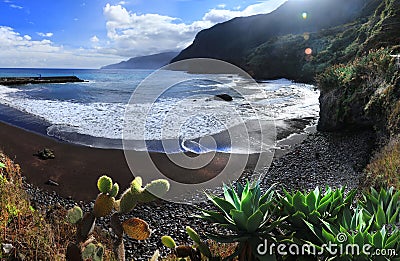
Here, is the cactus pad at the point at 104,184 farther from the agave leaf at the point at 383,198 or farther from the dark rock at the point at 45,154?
the dark rock at the point at 45,154

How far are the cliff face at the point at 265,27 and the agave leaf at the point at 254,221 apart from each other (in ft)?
230

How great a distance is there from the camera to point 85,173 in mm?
7895

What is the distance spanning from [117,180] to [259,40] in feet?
369

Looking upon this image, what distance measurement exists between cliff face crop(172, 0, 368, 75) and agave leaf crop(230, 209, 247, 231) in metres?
70.1

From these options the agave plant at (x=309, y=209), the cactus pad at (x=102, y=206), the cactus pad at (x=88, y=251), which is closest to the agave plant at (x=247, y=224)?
the agave plant at (x=309, y=209)

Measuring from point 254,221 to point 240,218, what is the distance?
10 cm

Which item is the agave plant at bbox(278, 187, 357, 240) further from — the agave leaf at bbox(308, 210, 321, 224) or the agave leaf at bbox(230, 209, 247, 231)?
the agave leaf at bbox(230, 209, 247, 231)

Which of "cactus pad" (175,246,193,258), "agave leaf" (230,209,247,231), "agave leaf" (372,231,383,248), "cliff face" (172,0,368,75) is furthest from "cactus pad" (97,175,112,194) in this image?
"cliff face" (172,0,368,75)

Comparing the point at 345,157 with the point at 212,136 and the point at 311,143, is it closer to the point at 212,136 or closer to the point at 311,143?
the point at 311,143

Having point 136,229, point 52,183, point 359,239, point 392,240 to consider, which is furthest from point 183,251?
point 52,183

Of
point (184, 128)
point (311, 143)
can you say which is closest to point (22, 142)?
point (184, 128)

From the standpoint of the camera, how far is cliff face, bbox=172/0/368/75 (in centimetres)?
9150

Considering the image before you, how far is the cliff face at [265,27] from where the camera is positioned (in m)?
91.5

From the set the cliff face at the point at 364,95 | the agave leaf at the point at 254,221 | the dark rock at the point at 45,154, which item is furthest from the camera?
the dark rock at the point at 45,154
